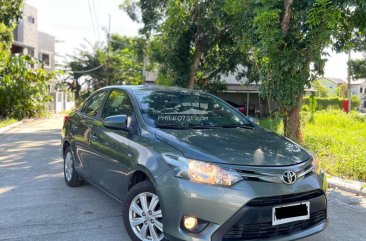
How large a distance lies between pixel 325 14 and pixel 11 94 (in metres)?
14.9

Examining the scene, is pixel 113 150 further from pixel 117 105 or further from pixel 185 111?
pixel 185 111

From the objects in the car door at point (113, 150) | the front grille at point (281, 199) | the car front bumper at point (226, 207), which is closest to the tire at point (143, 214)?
the car front bumper at point (226, 207)

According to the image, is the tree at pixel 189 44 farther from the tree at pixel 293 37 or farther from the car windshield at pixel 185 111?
the car windshield at pixel 185 111

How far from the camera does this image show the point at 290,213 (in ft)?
10.3

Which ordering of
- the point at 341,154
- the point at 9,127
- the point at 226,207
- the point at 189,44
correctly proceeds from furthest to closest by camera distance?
the point at 9,127
the point at 189,44
the point at 341,154
the point at 226,207

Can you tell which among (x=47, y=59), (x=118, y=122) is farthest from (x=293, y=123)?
(x=47, y=59)

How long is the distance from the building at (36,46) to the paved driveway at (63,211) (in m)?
18.5

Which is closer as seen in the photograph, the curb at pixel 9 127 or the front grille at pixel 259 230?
the front grille at pixel 259 230

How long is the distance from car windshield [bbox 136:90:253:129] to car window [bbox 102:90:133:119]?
0.16m

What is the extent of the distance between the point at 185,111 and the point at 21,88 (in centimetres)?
1529

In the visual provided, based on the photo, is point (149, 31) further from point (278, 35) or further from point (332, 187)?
point (332, 187)

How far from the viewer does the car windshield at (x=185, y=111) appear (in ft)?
13.5

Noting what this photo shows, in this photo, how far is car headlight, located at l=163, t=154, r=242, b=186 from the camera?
3018 mm

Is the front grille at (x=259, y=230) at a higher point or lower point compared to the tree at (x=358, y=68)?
lower
